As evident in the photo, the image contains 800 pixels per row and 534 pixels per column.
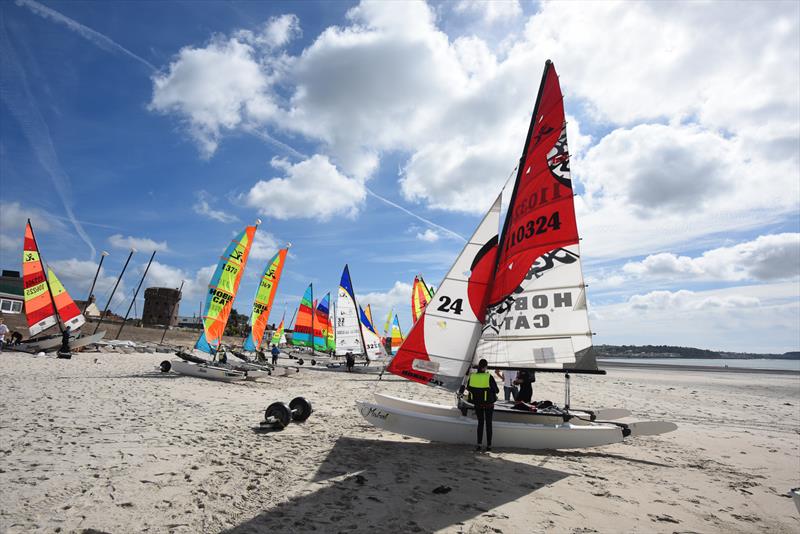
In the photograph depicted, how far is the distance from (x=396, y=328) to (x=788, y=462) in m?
36.4

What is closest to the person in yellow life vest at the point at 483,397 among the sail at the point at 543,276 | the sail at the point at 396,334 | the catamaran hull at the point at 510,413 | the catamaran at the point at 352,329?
the catamaran hull at the point at 510,413

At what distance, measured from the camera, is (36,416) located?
29.0ft

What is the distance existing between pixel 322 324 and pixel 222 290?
20373 millimetres

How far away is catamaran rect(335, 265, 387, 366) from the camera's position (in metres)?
31.4

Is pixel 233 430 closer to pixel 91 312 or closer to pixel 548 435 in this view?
pixel 548 435

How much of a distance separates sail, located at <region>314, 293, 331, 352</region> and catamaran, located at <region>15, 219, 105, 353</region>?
18230 mm

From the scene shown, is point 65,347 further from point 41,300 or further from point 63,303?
point 41,300

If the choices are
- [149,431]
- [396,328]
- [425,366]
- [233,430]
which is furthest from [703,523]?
[396,328]

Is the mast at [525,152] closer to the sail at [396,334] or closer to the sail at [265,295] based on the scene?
the sail at [265,295]

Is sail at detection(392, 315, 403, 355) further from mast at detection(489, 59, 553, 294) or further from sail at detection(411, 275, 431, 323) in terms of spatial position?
mast at detection(489, 59, 553, 294)


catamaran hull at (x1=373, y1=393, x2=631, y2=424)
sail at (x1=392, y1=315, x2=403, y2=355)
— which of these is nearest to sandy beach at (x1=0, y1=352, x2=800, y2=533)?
catamaran hull at (x1=373, y1=393, x2=631, y2=424)

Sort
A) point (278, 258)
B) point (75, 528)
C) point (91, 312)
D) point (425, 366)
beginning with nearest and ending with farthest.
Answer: point (75, 528) < point (425, 366) < point (278, 258) < point (91, 312)

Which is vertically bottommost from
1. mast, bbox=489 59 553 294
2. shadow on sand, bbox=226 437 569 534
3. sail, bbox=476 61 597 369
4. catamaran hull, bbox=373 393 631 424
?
shadow on sand, bbox=226 437 569 534

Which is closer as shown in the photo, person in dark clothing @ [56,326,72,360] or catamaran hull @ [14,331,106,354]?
person in dark clothing @ [56,326,72,360]
